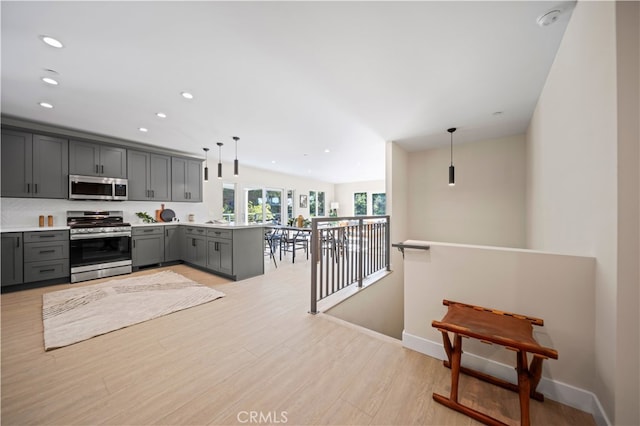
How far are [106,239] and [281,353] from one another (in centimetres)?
415

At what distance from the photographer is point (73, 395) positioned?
4.93 feet

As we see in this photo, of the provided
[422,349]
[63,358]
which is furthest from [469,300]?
A: [63,358]

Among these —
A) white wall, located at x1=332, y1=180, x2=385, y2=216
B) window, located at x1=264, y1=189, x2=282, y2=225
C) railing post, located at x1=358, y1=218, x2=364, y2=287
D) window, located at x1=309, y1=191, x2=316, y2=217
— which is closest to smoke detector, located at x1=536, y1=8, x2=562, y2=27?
railing post, located at x1=358, y1=218, x2=364, y2=287

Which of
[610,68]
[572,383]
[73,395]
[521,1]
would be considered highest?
[521,1]

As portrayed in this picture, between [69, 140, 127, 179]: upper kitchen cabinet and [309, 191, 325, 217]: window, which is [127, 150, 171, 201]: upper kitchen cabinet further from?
[309, 191, 325, 217]: window

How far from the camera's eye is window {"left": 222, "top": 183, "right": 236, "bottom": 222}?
6801 mm

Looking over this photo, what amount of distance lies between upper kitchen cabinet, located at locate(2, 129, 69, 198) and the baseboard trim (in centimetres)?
579

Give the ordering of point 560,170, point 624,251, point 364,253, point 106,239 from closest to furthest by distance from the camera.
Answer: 1. point 624,251
2. point 560,170
3. point 364,253
4. point 106,239

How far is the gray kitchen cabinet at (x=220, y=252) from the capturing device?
3901 millimetres

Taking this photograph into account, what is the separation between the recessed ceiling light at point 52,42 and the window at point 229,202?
191 inches

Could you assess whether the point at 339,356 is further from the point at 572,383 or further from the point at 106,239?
the point at 106,239

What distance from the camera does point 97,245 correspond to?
4016mm

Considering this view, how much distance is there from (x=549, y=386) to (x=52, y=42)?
14.8 feet

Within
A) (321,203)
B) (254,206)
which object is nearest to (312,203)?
(321,203)
